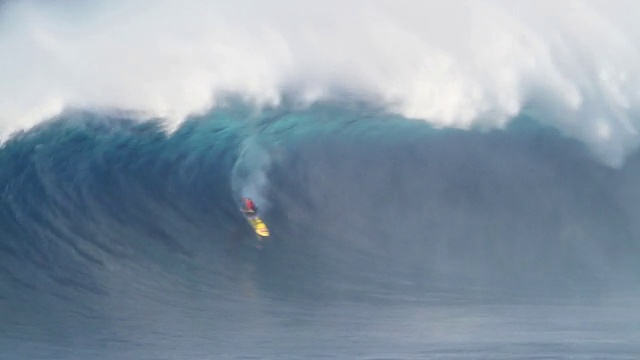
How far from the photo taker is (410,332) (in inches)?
380

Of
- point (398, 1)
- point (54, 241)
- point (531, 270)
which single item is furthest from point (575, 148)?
point (54, 241)

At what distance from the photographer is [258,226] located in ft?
39.5

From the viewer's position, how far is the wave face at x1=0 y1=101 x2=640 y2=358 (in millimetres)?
10445

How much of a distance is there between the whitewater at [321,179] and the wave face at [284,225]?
0.03 metres

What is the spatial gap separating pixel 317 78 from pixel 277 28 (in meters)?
1.10

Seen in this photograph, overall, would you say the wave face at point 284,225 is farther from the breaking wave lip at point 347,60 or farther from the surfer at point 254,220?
the breaking wave lip at point 347,60

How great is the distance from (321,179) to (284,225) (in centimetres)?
95

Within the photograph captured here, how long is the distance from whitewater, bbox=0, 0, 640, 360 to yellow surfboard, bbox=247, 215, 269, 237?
16cm

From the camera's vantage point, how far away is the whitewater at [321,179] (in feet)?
33.0

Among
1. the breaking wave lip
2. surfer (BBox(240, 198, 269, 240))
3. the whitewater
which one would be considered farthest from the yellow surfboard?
the breaking wave lip

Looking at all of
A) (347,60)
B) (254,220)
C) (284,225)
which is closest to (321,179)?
(284,225)

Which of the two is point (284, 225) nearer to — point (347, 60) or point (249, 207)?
point (249, 207)

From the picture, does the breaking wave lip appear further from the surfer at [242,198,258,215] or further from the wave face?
the surfer at [242,198,258,215]

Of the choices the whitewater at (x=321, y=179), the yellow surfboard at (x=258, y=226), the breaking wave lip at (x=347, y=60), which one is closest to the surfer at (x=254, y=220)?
the yellow surfboard at (x=258, y=226)
